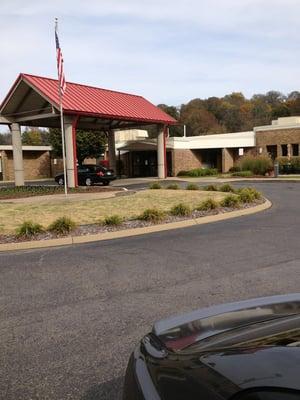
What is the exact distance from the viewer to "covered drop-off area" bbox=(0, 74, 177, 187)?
27516 millimetres

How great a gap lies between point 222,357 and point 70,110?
25897 mm

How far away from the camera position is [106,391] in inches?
138

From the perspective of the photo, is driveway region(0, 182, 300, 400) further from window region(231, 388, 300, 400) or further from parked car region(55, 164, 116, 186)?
parked car region(55, 164, 116, 186)

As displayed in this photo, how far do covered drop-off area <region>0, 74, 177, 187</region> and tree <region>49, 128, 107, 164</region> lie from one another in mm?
11998

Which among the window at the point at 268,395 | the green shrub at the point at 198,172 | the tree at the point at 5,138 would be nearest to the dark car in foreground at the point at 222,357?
the window at the point at 268,395

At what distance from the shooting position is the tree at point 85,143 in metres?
49.1

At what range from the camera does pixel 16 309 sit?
557 cm

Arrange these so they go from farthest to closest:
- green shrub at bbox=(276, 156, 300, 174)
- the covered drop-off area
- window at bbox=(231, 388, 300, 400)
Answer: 1. green shrub at bbox=(276, 156, 300, 174)
2. the covered drop-off area
3. window at bbox=(231, 388, 300, 400)

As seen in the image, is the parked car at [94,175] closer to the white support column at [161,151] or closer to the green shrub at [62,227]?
the white support column at [161,151]

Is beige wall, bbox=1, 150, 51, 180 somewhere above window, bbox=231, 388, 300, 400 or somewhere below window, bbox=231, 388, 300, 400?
above

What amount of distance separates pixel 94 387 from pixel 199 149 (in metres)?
43.2

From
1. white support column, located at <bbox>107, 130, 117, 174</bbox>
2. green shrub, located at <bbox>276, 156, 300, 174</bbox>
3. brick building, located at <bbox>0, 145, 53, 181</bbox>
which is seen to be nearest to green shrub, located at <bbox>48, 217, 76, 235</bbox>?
white support column, located at <bbox>107, 130, 117, 174</bbox>

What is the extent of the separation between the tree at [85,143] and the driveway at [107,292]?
1566 inches

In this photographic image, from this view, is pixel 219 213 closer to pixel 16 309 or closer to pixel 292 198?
pixel 292 198
